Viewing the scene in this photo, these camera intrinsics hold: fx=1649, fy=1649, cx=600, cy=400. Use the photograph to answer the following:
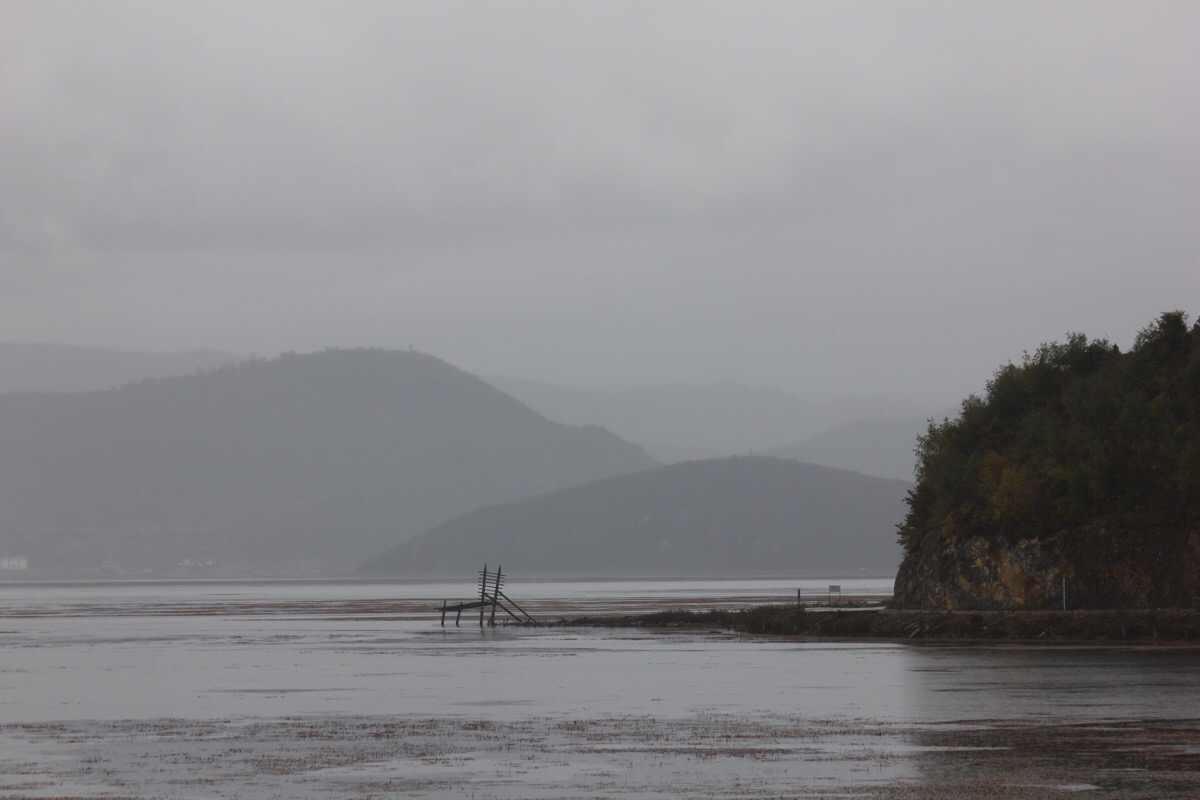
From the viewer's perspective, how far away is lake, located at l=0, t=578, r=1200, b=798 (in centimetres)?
2811

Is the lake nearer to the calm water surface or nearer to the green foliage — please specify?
the calm water surface

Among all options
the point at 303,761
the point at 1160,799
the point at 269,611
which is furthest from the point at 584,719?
the point at 269,611

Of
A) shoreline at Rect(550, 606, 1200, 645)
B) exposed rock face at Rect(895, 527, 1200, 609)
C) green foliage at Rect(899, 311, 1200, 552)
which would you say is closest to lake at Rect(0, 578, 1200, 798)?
shoreline at Rect(550, 606, 1200, 645)

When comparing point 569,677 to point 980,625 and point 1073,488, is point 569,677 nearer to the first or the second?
point 980,625

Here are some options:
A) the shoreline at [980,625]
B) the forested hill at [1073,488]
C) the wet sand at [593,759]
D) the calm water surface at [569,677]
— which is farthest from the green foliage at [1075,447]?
the wet sand at [593,759]

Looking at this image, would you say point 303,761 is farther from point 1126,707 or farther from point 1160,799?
point 1126,707

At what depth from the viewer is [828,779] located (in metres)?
28.1

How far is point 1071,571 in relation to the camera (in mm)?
79125

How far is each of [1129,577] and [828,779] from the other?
5309cm

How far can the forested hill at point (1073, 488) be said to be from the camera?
77375 millimetres

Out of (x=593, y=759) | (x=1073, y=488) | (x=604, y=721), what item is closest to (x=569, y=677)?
(x=604, y=721)

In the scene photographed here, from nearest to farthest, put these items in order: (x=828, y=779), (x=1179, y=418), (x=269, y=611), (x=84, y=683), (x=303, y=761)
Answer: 1. (x=828, y=779)
2. (x=303, y=761)
3. (x=84, y=683)
4. (x=1179, y=418)
5. (x=269, y=611)

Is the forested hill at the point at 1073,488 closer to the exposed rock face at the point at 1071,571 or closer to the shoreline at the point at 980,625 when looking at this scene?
the exposed rock face at the point at 1071,571

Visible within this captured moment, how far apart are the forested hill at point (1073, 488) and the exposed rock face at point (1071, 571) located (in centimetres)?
7
